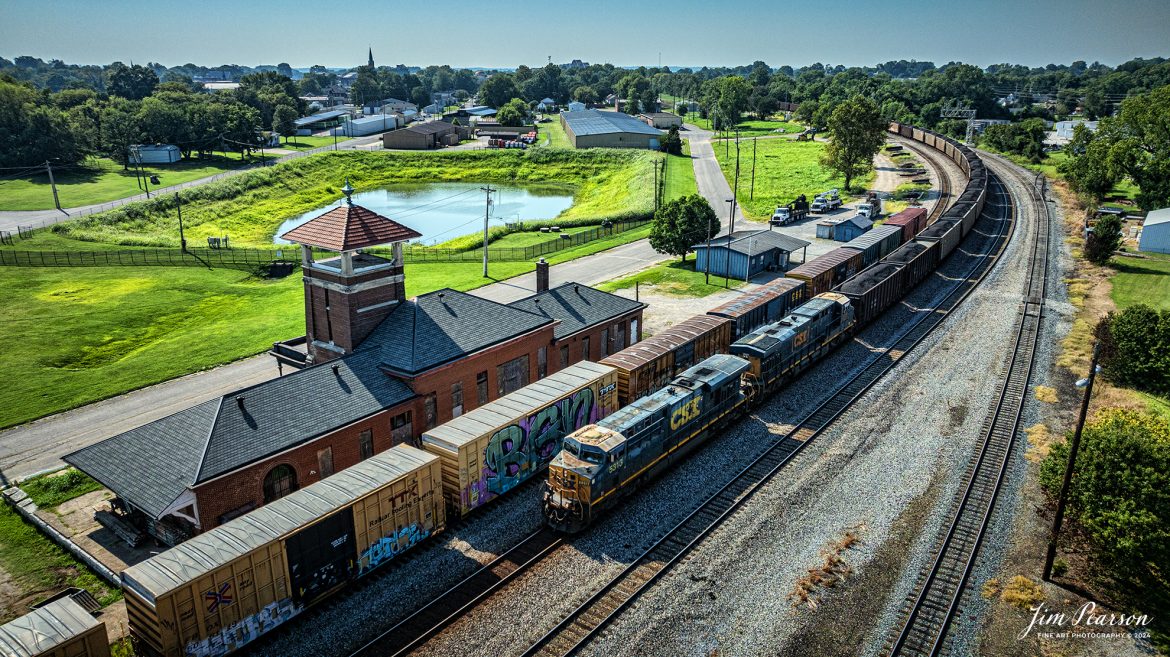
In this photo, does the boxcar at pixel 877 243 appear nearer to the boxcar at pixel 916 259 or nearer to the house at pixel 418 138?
the boxcar at pixel 916 259

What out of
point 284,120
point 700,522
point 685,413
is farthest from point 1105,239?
point 284,120

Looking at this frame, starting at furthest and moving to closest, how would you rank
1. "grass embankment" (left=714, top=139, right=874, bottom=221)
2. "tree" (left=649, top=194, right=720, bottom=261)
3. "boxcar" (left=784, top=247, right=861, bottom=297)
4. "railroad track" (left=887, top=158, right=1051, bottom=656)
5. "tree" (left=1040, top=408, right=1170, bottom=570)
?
A: "grass embankment" (left=714, top=139, right=874, bottom=221) → "tree" (left=649, top=194, right=720, bottom=261) → "boxcar" (left=784, top=247, right=861, bottom=297) → "tree" (left=1040, top=408, right=1170, bottom=570) → "railroad track" (left=887, top=158, right=1051, bottom=656)

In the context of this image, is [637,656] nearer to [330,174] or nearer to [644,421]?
A: [644,421]

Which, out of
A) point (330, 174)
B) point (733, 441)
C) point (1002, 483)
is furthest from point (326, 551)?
point (330, 174)

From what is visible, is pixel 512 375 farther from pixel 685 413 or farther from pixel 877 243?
pixel 877 243

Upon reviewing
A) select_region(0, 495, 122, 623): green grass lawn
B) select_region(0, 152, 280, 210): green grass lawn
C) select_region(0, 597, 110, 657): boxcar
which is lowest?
select_region(0, 495, 122, 623): green grass lawn

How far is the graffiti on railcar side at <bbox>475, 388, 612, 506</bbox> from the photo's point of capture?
3031 centimetres

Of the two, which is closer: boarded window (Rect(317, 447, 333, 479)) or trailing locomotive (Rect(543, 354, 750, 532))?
trailing locomotive (Rect(543, 354, 750, 532))

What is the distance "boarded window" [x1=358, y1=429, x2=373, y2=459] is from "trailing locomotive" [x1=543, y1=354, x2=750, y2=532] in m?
8.34

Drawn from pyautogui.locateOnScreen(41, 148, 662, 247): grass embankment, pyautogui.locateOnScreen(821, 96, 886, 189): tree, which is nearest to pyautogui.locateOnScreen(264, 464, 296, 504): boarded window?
pyautogui.locateOnScreen(41, 148, 662, 247): grass embankment

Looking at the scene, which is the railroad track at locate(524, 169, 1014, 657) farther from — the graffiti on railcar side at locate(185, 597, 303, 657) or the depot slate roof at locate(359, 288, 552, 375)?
the depot slate roof at locate(359, 288, 552, 375)

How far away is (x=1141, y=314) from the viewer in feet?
140

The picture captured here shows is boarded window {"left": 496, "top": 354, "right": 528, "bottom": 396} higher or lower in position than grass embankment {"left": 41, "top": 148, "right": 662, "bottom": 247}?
lower

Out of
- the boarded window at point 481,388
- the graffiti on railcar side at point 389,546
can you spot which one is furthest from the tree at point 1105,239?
→ the graffiti on railcar side at point 389,546
